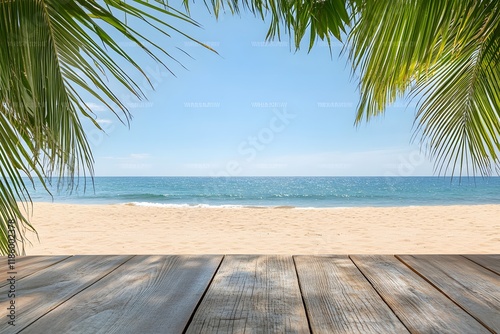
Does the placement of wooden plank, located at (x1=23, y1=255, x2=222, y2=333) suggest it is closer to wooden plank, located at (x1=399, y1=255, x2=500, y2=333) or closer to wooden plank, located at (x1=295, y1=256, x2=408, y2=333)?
wooden plank, located at (x1=295, y1=256, x2=408, y2=333)

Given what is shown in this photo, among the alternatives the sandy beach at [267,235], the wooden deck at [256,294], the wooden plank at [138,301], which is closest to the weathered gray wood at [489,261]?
the wooden deck at [256,294]

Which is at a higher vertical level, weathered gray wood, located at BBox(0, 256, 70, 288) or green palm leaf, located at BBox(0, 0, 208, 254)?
green palm leaf, located at BBox(0, 0, 208, 254)

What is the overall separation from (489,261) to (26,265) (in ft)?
4.97

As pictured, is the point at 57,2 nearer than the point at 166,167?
Yes

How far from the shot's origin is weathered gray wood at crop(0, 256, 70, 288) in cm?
132

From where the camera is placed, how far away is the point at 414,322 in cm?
95

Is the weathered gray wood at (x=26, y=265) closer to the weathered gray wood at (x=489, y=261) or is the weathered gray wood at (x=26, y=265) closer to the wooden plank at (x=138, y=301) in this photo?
the wooden plank at (x=138, y=301)

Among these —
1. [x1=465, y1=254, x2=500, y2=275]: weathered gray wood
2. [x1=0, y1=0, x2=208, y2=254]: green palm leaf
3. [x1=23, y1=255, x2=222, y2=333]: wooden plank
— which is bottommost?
[x1=23, y1=255, x2=222, y2=333]: wooden plank

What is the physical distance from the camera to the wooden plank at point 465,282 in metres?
1.02

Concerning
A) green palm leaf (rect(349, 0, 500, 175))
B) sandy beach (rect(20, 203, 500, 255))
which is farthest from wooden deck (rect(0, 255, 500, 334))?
sandy beach (rect(20, 203, 500, 255))

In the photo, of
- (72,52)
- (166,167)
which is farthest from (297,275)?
(166,167)

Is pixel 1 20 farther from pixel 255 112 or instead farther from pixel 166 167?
pixel 255 112

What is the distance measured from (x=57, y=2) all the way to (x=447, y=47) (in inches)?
67.4

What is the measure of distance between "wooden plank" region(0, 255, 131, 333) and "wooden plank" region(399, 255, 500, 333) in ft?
3.11
